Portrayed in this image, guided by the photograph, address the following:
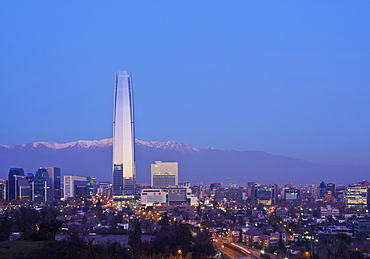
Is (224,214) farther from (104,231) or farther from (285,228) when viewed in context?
(104,231)

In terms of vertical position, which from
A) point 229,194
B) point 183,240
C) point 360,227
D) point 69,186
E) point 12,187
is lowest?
point 229,194

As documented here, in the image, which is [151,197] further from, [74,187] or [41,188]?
[74,187]

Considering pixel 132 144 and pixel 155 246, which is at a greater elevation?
pixel 132 144

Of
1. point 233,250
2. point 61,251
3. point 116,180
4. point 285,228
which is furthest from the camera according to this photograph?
point 116,180

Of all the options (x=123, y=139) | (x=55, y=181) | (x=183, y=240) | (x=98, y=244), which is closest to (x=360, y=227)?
(x=183, y=240)

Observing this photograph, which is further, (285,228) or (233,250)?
(285,228)

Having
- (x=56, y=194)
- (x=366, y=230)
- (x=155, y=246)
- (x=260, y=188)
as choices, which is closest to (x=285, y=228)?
(x=366, y=230)

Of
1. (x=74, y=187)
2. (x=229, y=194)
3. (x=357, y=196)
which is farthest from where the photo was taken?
(x=74, y=187)

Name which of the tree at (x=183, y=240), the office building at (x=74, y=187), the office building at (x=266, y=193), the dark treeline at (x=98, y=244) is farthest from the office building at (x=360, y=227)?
the office building at (x=74, y=187)

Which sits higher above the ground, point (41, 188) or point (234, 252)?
point (41, 188)
